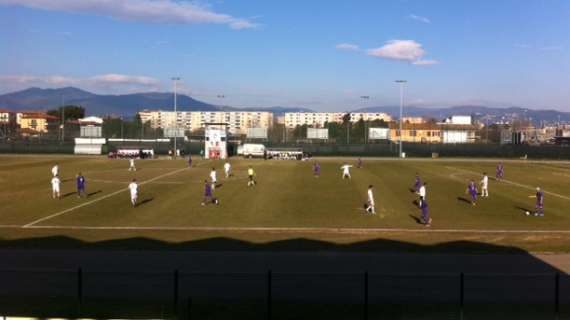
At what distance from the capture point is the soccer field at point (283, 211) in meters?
26.2

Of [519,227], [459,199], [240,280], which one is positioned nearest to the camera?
[240,280]

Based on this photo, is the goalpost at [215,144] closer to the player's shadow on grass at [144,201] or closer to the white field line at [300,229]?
the player's shadow on grass at [144,201]

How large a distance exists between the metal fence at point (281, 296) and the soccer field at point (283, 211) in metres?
8.25

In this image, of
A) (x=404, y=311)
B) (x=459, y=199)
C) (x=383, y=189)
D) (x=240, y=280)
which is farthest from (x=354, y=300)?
(x=383, y=189)

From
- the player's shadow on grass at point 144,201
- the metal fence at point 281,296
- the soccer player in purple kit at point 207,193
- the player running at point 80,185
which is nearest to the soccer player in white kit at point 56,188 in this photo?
the player running at point 80,185

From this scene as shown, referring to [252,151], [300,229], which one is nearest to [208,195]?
[300,229]

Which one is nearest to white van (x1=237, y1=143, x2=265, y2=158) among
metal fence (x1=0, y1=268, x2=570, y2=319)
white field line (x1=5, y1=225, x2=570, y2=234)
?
white field line (x1=5, y1=225, x2=570, y2=234)

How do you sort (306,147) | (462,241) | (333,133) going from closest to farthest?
1. (462,241)
2. (306,147)
3. (333,133)

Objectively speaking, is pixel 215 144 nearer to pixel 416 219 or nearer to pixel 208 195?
pixel 208 195

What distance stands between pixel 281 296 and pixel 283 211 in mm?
18391

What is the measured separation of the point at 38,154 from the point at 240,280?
8836 cm

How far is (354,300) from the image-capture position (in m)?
14.5

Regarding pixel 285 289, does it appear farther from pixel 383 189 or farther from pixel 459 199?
pixel 383 189

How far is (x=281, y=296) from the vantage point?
14.9m
